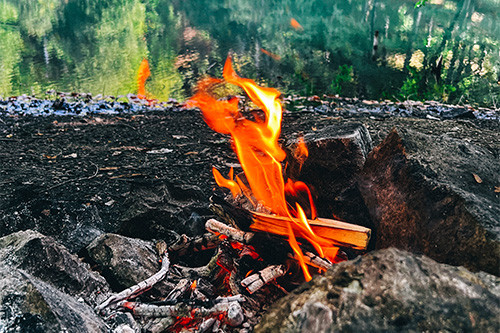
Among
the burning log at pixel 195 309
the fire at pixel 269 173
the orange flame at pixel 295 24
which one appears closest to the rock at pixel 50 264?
the burning log at pixel 195 309

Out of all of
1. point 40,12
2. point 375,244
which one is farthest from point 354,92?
point 40,12

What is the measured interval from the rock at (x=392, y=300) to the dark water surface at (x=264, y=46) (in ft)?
30.5

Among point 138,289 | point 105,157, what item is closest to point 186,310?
point 138,289

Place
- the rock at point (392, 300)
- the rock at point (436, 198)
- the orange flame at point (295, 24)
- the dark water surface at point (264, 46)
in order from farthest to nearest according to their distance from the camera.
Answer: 1. the orange flame at point (295, 24)
2. the dark water surface at point (264, 46)
3. the rock at point (436, 198)
4. the rock at point (392, 300)

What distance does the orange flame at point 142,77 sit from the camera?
10.2 metres

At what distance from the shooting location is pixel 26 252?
81.1 inches

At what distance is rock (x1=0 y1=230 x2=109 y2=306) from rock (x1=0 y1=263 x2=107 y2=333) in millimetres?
420

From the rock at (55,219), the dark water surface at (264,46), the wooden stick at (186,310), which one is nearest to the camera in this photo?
the wooden stick at (186,310)

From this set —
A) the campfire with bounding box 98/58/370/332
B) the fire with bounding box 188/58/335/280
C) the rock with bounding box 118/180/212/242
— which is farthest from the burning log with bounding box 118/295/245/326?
the rock with bounding box 118/180/212/242

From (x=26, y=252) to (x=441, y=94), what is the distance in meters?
9.99

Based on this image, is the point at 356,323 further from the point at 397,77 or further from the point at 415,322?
the point at 397,77

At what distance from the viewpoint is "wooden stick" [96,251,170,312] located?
2.09 metres

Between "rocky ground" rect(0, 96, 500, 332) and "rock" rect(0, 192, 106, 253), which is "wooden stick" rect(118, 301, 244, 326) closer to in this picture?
"rocky ground" rect(0, 96, 500, 332)

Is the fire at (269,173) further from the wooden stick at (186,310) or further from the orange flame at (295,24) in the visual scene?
the orange flame at (295,24)
